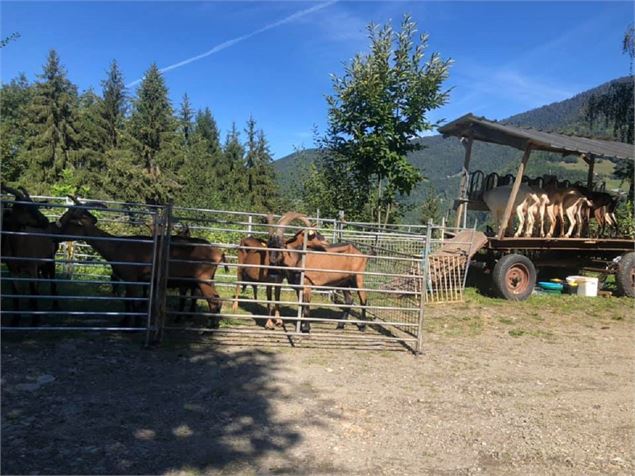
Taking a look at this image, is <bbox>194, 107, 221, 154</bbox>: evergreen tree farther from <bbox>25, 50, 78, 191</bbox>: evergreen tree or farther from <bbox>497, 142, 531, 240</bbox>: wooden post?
<bbox>497, 142, 531, 240</bbox>: wooden post

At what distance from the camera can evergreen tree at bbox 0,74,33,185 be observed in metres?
32.3

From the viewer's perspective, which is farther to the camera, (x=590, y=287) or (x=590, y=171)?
(x=590, y=171)

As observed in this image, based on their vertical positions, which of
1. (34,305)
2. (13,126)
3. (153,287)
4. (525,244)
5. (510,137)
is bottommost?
(34,305)

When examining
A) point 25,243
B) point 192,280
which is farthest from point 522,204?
point 25,243

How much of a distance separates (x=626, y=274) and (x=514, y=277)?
3042 millimetres

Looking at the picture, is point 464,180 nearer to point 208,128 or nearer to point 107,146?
point 107,146

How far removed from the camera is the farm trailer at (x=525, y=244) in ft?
36.3

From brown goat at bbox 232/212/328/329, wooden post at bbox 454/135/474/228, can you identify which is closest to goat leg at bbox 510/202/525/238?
wooden post at bbox 454/135/474/228

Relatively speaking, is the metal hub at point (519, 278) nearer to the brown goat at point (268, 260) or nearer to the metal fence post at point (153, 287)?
the brown goat at point (268, 260)

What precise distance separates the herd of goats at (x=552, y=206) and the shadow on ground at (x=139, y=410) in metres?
7.73

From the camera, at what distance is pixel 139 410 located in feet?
14.6

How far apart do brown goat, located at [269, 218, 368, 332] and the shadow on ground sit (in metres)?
1.49

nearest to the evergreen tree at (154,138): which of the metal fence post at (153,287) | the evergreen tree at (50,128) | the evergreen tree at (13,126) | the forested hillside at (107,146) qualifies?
the forested hillside at (107,146)

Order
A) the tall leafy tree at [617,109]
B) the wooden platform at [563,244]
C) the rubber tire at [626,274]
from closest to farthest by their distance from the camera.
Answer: the wooden platform at [563,244]
the rubber tire at [626,274]
the tall leafy tree at [617,109]
